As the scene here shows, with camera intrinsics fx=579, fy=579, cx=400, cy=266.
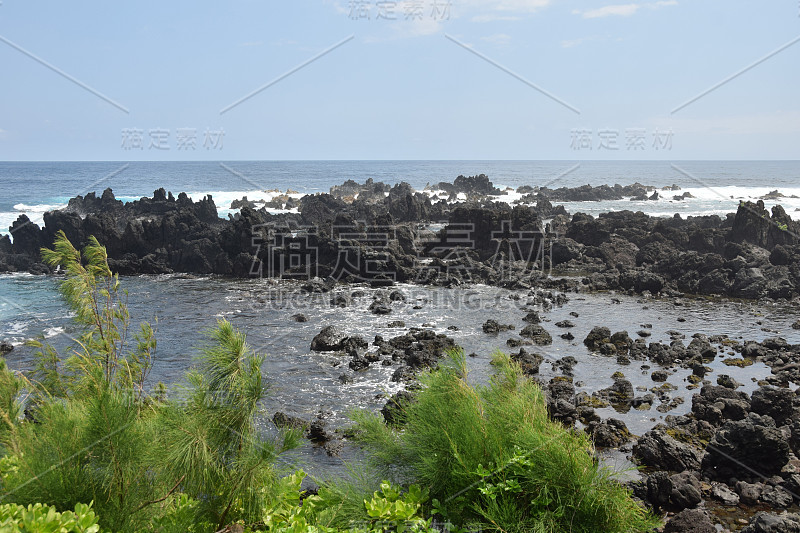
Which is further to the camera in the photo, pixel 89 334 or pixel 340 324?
pixel 340 324

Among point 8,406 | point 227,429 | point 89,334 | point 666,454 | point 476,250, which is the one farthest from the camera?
point 476,250

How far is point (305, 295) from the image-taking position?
2603 cm

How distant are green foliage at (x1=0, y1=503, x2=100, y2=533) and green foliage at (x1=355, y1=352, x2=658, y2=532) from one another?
2535mm

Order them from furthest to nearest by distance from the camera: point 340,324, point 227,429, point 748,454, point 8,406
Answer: point 340,324, point 748,454, point 8,406, point 227,429

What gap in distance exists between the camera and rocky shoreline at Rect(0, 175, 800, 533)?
10531mm

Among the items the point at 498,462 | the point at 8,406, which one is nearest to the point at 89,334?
the point at 8,406

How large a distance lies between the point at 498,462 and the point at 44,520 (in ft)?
10.4

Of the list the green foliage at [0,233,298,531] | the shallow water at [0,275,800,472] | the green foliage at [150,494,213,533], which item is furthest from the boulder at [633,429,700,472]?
the green foliage at [150,494,213,533]

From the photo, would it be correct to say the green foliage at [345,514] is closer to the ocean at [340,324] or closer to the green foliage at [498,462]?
the green foliage at [498,462]

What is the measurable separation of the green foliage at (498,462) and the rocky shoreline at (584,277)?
0.77m

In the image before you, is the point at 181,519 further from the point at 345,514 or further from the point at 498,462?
the point at 498,462

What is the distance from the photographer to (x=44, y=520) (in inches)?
135

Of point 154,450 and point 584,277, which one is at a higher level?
point 154,450

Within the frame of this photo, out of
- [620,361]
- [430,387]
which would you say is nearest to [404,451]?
[430,387]
